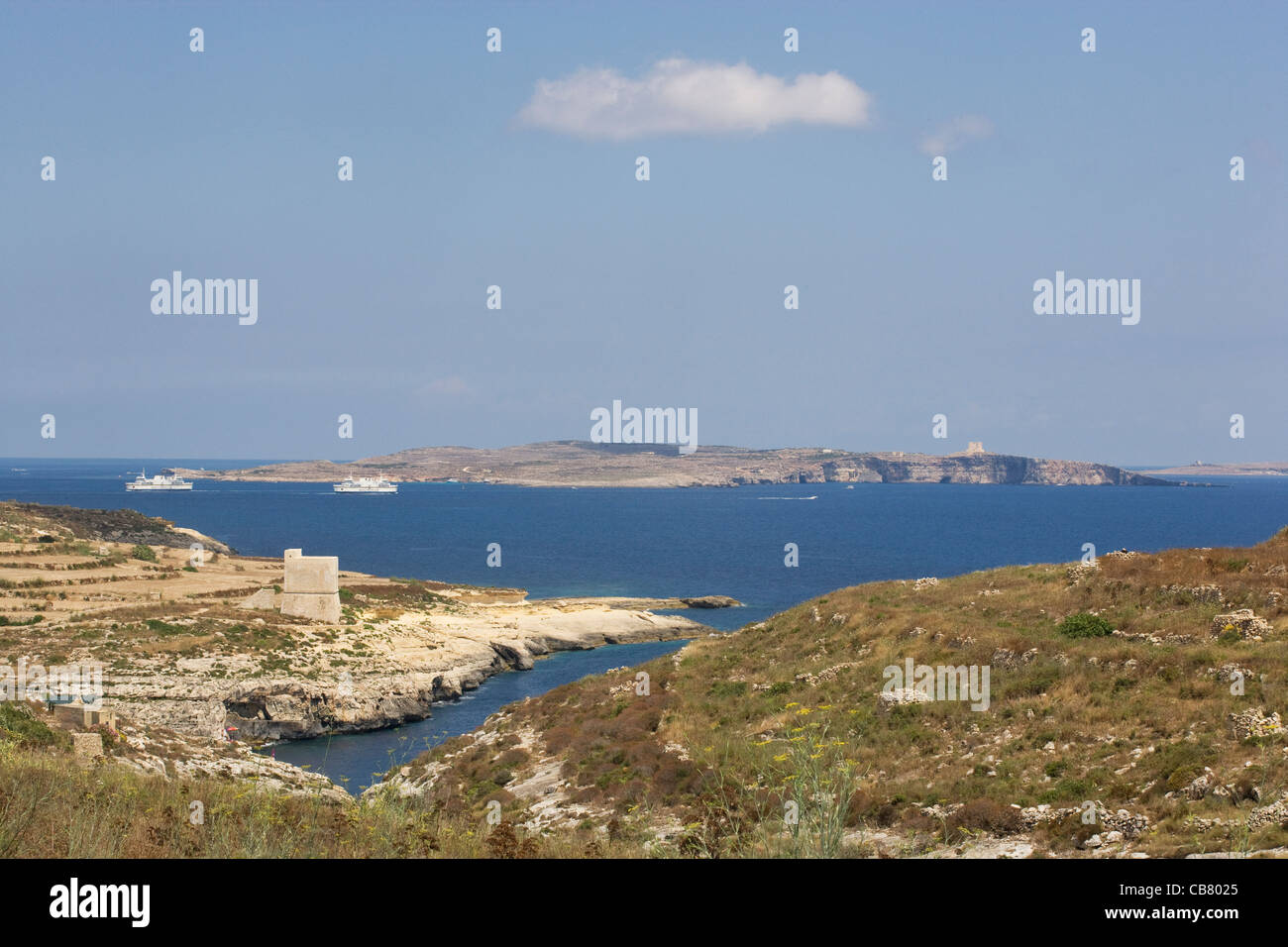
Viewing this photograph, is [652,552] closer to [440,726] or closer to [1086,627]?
[440,726]

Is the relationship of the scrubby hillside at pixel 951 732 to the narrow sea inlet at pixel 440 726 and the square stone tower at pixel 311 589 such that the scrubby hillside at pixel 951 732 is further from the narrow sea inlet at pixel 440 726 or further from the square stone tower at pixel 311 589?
the square stone tower at pixel 311 589

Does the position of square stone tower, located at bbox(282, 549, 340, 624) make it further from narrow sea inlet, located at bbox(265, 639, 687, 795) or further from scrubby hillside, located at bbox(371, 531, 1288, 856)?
scrubby hillside, located at bbox(371, 531, 1288, 856)

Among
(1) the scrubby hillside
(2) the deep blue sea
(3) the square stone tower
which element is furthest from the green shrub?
(3) the square stone tower

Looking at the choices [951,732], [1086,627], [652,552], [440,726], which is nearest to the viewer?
[951,732]

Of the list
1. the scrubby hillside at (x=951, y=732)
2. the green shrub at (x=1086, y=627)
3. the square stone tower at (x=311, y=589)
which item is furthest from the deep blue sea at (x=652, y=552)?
the green shrub at (x=1086, y=627)

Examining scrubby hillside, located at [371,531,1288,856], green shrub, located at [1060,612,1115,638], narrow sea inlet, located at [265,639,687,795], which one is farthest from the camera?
narrow sea inlet, located at [265,639,687,795]

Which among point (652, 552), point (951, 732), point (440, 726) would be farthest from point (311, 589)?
point (652, 552)

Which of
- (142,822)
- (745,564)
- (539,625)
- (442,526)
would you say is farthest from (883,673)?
(442,526)
